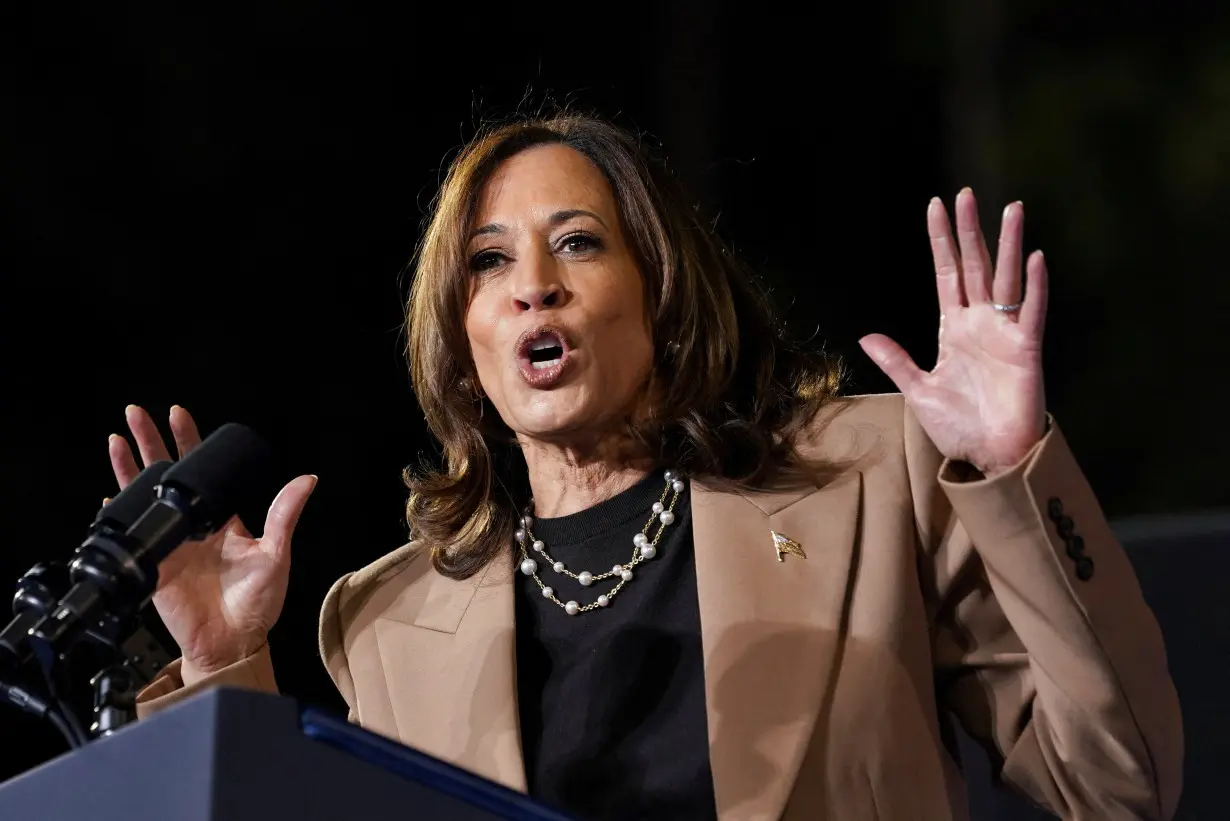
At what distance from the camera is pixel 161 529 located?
106 centimetres

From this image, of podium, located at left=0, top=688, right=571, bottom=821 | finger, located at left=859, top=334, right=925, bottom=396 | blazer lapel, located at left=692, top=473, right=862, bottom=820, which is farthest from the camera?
blazer lapel, located at left=692, top=473, right=862, bottom=820

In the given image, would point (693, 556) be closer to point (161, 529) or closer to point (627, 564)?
point (627, 564)

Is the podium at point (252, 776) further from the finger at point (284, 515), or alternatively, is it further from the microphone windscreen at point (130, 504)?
the finger at point (284, 515)

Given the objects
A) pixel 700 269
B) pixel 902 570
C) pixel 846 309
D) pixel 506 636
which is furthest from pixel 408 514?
pixel 846 309

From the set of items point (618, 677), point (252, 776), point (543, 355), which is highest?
point (252, 776)

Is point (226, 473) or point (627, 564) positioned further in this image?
point (627, 564)

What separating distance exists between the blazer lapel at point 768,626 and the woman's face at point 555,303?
235 millimetres

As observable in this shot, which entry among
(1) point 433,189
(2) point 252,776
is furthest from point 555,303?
(1) point 433,189

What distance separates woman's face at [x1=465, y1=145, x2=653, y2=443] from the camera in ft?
6.10

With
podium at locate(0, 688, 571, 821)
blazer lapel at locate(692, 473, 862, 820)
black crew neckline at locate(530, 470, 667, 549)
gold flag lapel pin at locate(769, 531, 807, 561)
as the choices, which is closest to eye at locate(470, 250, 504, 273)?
black crew neckline at locate(530, 470, 667, 549)

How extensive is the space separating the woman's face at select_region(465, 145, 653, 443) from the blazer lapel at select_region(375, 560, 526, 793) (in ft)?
0.78

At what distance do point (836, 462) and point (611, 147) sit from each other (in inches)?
23.3

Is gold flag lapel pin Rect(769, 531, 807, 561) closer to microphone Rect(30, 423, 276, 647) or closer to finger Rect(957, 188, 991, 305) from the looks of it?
finger Rect(957, 188, 991, 305)

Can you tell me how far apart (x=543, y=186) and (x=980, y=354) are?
0.80m
